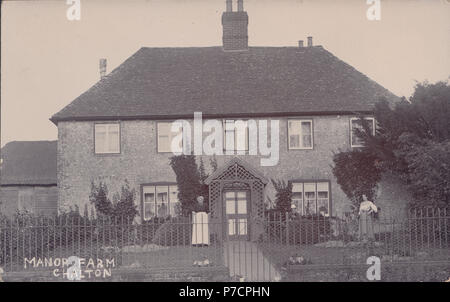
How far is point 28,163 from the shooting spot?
123 feet

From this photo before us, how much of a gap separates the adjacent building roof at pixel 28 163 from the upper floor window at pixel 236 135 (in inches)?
616

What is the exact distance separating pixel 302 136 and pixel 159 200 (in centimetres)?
668

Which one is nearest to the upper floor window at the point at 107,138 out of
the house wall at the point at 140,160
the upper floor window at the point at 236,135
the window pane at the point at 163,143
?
the house wall at the point at 140,160

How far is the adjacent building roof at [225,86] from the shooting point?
944 inches

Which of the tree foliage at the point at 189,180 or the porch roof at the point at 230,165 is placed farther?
the tree foliage at the point at 189,180

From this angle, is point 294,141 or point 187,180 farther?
point 294,141

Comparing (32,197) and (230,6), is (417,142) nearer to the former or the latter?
(230,6)

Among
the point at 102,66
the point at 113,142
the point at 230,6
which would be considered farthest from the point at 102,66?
the point at 230,6

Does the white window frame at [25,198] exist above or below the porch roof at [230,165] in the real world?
below

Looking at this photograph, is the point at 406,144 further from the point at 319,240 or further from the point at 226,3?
the point at 226,3

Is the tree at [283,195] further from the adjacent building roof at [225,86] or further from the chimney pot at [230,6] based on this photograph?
the chimney pot at [230,6]

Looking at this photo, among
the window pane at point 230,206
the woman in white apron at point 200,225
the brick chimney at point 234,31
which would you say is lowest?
the woman in white apron at point 200,225

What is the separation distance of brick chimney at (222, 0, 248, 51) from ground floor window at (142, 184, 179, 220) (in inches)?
291

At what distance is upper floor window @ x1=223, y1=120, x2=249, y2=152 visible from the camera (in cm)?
2377
